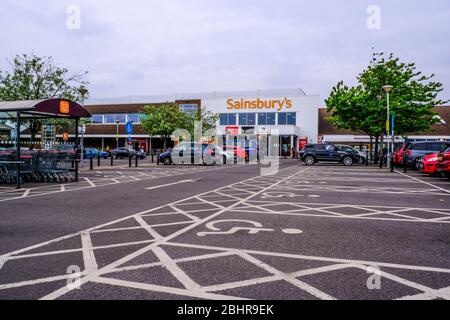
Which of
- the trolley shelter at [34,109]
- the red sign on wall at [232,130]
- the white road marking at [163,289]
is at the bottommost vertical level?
the white road marking at [163,289]

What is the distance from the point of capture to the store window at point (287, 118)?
47.9 m

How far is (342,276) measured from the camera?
142 inches

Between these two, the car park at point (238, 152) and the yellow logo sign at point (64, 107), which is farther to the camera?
the car park at point (238, 152)

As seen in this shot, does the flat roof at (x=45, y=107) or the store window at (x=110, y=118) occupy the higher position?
the store window at (x=110, y=118)

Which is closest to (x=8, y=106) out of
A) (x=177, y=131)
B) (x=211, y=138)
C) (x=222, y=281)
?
(x=222, y=281)

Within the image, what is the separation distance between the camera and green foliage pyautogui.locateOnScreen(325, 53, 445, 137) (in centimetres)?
2655

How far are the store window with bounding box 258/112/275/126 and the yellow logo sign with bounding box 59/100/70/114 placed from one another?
37880mm

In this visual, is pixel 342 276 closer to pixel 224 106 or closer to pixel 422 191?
pixel 422 191

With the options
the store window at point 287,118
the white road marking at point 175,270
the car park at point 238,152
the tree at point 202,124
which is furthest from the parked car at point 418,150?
the store window at point 287,118

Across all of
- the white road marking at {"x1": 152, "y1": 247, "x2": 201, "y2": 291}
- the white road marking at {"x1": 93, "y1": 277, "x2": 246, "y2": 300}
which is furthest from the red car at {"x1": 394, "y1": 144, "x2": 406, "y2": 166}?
the white road marking at {"x1": 93, "y1": 277, "x2": 246, "y2": 300}

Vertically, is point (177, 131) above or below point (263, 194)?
above

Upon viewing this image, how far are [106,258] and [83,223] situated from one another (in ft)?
7.35

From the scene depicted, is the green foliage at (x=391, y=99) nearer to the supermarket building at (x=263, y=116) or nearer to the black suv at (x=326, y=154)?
the black suv at (x=326, y=154)
